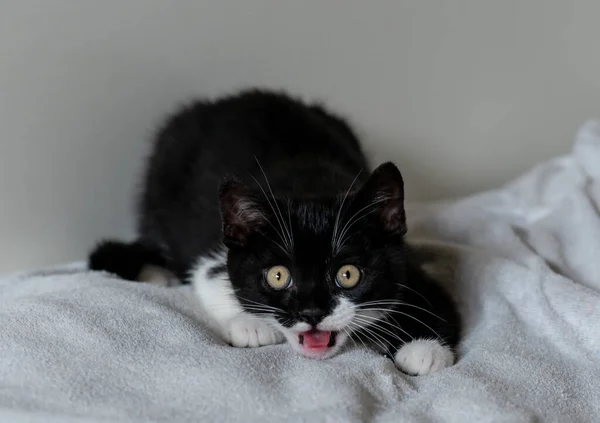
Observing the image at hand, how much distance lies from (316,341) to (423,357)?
0.21 metres

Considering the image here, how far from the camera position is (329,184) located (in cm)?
159

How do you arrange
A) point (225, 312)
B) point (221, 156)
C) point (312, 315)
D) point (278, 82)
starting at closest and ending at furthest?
point (312, 315), point (225, 312), point (221, 156), point (278, 82)

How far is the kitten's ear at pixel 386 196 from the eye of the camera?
1289 mm

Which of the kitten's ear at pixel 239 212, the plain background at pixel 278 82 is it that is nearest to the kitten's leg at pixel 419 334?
the kitten's ear at pixel 239 212

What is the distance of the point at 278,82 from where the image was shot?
207 cm

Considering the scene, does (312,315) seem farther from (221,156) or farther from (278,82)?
(278,82)

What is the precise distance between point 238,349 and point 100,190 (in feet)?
2.84

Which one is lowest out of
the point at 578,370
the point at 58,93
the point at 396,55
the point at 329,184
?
the point at 578,370

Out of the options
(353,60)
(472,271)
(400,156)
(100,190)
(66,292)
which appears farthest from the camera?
(400,156)

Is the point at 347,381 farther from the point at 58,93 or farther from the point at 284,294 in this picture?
the point at 58,93

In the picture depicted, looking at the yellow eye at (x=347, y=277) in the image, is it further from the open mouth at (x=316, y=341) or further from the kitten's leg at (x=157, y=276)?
the kitten's leg at (x=157, y=276)

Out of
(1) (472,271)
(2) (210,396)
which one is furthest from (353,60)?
(2) (210,396)

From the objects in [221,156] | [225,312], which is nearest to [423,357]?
[225,312]

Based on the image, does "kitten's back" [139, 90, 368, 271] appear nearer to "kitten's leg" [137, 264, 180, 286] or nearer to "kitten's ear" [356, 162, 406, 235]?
"kitten's leg" [137, 264, 180, 286]
